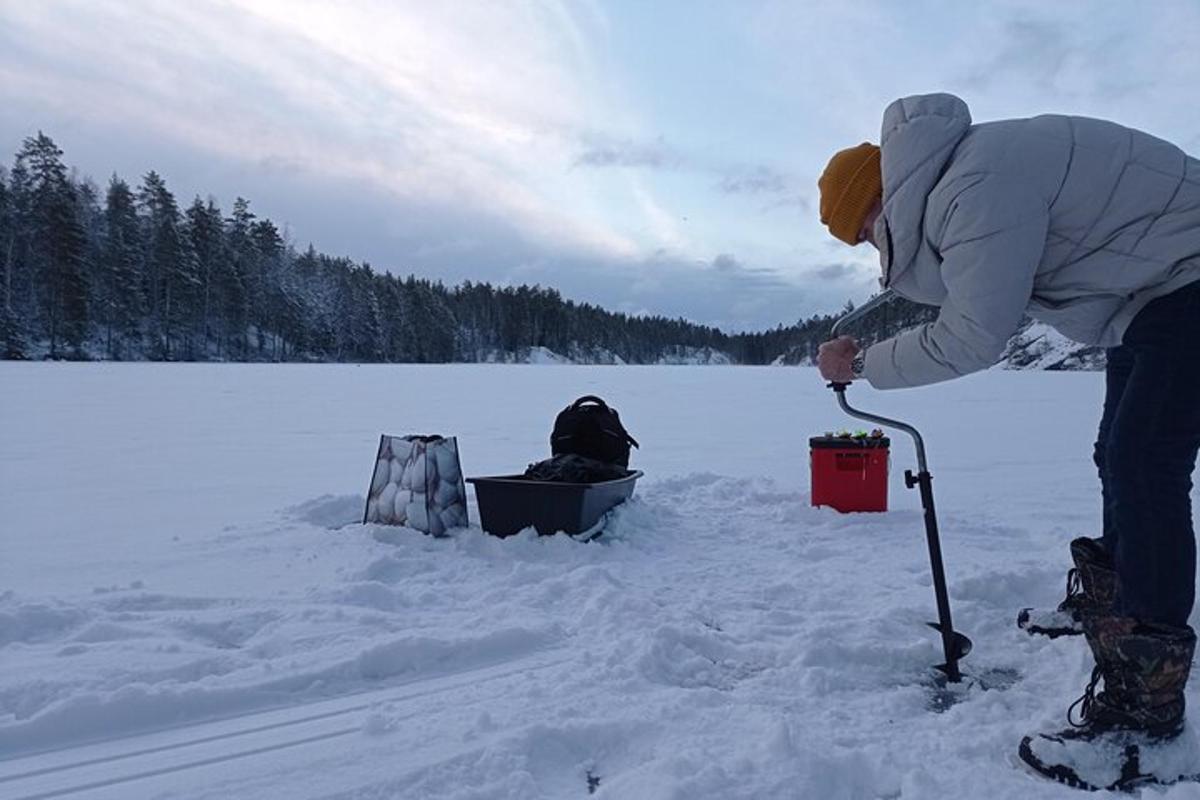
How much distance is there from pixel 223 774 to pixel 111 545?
7.43 ft

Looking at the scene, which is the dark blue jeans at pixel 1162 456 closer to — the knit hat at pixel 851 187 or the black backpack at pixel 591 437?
the knit hat at pixel 851 187

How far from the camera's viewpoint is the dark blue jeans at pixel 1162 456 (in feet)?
5.30

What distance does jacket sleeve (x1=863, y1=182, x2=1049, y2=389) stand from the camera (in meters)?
1.56

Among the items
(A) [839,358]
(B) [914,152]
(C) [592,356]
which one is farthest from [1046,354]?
(B) [914,152]

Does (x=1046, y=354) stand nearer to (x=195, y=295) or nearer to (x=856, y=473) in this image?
(x=195, y=295)

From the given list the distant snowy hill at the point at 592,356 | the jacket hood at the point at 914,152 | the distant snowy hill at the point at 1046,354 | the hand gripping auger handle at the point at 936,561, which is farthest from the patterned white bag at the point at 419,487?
the distant snowy hill at the point at 592,356

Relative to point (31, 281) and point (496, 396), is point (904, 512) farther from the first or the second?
point (31, 281)

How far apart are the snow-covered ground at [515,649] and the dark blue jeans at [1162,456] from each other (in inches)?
15.3

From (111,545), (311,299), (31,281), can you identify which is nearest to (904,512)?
(111,545)

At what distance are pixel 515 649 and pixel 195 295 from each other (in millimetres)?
50536

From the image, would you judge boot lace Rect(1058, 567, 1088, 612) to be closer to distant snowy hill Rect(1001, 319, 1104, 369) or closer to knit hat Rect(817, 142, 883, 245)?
knit hat Rect(817, 142, 883, 245)

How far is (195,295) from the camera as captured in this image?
1800 inches

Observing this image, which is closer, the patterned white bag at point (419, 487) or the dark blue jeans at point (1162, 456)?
the dark blue jeans at point (1162, 456)

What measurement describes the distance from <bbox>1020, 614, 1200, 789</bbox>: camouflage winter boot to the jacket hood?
101cm
